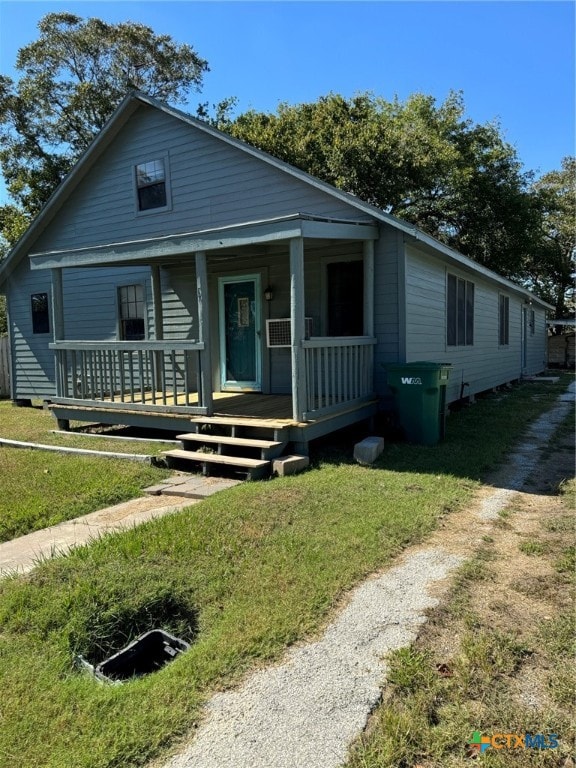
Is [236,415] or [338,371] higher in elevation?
[338,371]

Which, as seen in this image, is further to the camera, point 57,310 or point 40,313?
point 40,313

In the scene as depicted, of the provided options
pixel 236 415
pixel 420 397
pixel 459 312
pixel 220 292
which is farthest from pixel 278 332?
pixel 459 312

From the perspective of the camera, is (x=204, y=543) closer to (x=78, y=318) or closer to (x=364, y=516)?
(x=364, y=516)

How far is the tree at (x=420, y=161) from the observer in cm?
2097

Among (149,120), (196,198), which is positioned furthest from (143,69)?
(196,198)

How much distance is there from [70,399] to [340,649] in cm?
687

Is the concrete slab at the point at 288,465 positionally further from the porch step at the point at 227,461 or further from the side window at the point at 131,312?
the side window at the point at 131,312

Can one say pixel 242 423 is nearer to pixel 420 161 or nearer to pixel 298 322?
pixel 298 322

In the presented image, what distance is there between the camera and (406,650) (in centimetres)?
253

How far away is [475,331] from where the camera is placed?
12.3 m

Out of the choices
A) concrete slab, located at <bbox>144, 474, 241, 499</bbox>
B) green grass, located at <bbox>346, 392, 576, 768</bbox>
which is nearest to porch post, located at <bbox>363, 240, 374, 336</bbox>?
concrete slab, located at <bbox>144, 474, 241, 499</bbox>

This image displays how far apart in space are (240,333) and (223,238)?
10.1 ft

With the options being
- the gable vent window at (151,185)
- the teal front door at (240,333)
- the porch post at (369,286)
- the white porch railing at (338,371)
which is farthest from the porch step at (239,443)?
the gable vent window at (151,185)

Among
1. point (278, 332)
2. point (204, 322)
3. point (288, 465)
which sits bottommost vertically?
point (288, 465)
